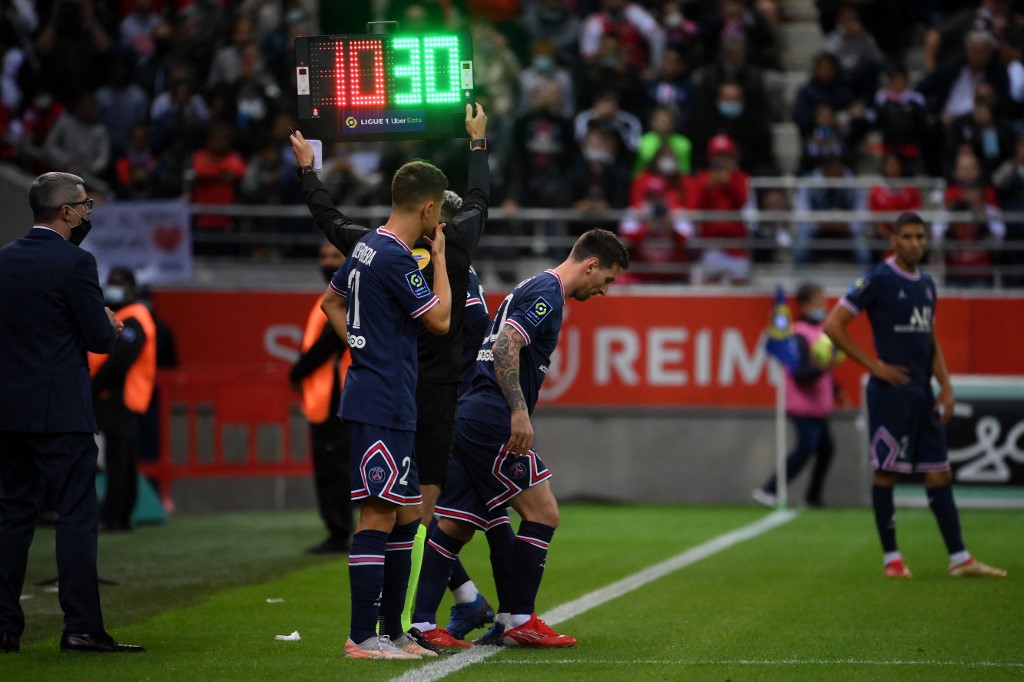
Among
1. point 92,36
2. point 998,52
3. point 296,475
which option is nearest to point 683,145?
point 998,52

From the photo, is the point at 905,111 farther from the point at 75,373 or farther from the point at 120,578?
the point at 75,373

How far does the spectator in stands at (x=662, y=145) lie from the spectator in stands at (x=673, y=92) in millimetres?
557

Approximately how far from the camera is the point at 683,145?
65.7 ft

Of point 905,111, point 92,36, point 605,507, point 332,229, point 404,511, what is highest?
point 92,36

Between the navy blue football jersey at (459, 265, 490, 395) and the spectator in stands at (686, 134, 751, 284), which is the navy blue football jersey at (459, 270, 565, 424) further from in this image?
the spectator in stands at (686, 134, 751, 284)

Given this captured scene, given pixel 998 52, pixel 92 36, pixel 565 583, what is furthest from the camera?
pixel 92 36

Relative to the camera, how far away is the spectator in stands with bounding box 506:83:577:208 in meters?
19.4

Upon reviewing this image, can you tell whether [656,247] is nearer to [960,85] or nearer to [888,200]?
[888,200]

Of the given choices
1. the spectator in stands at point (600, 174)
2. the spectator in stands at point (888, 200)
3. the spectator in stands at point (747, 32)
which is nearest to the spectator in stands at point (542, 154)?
the spectator in stands at point (600, 174)

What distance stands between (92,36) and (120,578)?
43.8 ft

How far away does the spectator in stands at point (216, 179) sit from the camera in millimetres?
19656

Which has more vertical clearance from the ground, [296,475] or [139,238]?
[139,238]

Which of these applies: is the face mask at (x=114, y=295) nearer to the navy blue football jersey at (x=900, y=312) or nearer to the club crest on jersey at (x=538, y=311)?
the navy blue football jersey at (x=900, y=312)

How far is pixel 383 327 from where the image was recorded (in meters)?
7.14
